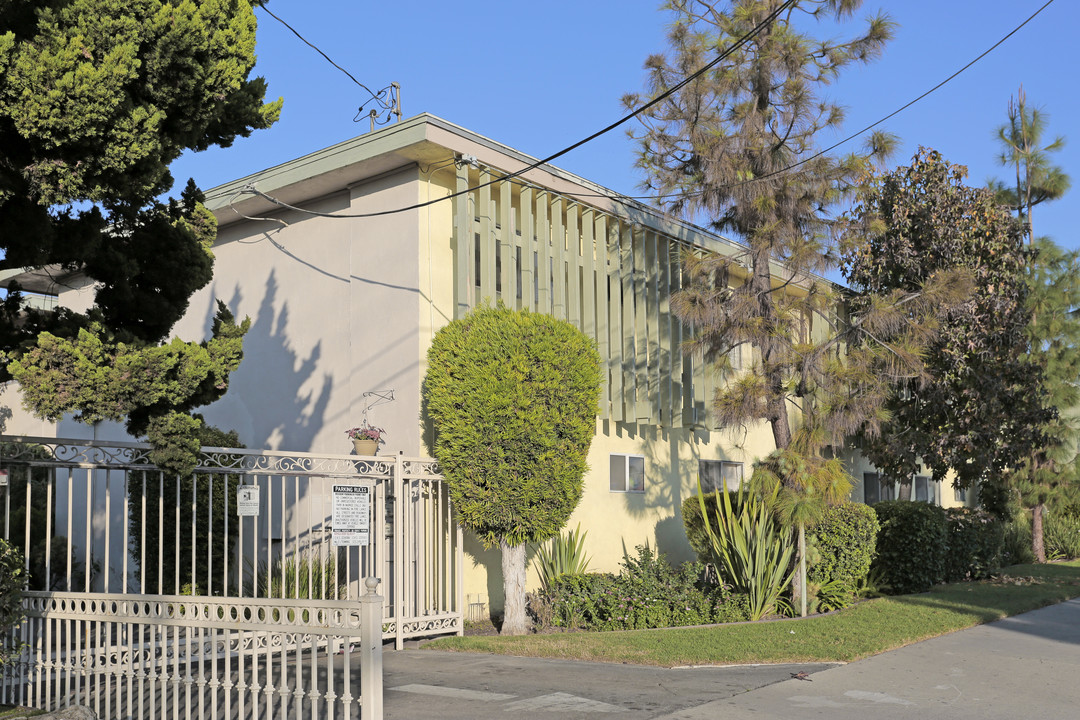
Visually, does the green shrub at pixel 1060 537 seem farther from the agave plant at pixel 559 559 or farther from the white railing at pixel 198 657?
the white railing at pixel 198 657

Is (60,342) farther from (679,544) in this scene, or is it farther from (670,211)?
(679,544)

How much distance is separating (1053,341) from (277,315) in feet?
48.9

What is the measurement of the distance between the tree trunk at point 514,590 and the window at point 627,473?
3527 millimetres

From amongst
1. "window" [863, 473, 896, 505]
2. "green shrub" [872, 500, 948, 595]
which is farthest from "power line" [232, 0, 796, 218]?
"window" [863, 473, 896, 505]

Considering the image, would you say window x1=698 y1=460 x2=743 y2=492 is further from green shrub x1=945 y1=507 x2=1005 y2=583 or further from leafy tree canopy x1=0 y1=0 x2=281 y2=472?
leafy tree canopy x1=0 y1=0 x2=281 y2=472

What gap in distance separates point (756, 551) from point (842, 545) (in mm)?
1683

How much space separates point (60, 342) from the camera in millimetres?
6641

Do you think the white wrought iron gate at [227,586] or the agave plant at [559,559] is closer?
the white wrought iron gate at [227,586]

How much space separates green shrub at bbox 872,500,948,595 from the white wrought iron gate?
25.5 ft

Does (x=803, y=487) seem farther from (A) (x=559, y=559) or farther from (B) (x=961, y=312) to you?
(B) (x=961, y=312)

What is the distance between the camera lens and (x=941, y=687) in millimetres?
8367

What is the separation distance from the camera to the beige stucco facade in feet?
41.9

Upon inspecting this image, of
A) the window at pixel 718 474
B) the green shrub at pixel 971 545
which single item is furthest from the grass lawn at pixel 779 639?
the window at pixel 718 474

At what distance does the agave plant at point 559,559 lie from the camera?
13.1 m
